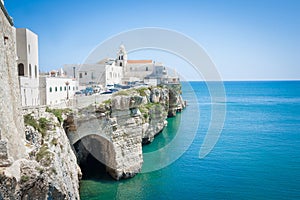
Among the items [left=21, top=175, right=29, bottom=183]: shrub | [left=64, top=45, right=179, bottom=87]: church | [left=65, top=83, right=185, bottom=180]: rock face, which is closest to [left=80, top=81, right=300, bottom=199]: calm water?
[left=65, top=83, right=185, bottom=180]: rock face

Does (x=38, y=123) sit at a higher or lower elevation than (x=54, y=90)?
lower

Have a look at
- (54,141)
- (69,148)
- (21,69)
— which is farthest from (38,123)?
(21,69)

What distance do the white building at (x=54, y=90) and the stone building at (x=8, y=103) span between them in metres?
6.01

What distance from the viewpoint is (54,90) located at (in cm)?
2048

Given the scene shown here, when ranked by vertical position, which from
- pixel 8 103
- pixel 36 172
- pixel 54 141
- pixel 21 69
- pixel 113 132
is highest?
pixel 21 69

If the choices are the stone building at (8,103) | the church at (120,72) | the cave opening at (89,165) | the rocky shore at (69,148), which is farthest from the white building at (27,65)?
the church at (120,72)

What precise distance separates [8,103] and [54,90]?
9574 mm

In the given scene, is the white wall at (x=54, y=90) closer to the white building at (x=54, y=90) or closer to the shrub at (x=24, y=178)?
the white building at (x=54, y=90)

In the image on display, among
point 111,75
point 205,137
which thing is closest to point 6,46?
point 205,137

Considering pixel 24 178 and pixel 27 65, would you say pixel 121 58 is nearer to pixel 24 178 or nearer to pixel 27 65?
pixel 27 65

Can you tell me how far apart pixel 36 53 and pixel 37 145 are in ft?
26.9

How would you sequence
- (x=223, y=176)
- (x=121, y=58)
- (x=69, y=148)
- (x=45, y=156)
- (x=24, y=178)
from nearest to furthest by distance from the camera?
(x=24, y=178)
(x=45, y=156)
(x=69, y=148)
(x=223, y=176)
(x=121, y=58)

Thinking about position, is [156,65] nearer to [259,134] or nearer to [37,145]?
[259,134]

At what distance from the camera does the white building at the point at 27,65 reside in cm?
1630
